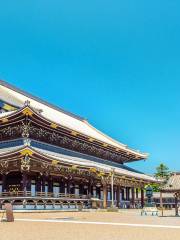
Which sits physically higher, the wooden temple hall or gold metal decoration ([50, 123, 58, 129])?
gold metal decoration ([50, 123, 58, 129])

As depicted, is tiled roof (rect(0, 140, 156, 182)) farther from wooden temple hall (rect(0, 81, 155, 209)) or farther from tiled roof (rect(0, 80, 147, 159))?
tiled roof (rect(0, 80, 147, 159))

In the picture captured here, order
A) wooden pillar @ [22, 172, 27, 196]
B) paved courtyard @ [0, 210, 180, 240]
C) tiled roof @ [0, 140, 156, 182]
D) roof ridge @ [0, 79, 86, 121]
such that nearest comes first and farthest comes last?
paved courtyard @ [0, 210, 180, 240] → wooden pillar @ [22, 172, 27, 196] → tiled roof @ [0, 140, 156, 182] → roof ridge @ [0, 79, 86, 121]

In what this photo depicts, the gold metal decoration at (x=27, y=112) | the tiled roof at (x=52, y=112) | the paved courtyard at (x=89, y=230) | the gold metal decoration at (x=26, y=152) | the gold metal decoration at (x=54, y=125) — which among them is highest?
the tiled roof at (x=52, y=112)

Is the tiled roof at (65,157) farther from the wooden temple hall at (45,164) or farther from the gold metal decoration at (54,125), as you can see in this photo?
the gold metal decoration at (54,125)

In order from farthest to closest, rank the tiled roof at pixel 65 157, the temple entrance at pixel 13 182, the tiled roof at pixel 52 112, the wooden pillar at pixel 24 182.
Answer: the tiled roof at pixel 52 112, the temple entrance at pixel 13 182, the tiled roof at pixel 65 157, the wooden pillar at pixel 24 182

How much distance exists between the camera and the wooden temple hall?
33.6m

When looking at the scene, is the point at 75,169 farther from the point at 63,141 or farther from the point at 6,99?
the point at 6,99

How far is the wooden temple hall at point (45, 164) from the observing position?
3362 centimetres

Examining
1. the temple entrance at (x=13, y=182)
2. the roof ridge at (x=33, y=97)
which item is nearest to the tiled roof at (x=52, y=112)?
the roof ridge at (x=33, y=97)

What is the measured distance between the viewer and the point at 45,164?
35656 millimetres

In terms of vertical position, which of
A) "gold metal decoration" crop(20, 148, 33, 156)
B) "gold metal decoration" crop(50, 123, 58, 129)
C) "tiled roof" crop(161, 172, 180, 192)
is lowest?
"tiled roof" crop(161, 172, 180, 192)

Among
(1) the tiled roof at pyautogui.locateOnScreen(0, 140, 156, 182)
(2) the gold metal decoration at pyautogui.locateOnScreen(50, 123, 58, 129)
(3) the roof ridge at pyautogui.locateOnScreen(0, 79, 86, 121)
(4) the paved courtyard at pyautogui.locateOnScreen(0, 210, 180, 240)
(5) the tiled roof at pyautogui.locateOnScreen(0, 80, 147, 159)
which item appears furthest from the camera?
(3) the roof ridge at pyautogui.locateOnScreen(0, 79, 86, 121)

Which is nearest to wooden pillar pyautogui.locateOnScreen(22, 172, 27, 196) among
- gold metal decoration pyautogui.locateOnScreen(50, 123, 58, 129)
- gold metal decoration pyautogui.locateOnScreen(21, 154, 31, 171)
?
gold metal decoration pyautogui.locateOnScreen(21, 154, 31, 171)

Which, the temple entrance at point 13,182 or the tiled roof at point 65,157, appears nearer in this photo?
the tiled roof at point 65,157
